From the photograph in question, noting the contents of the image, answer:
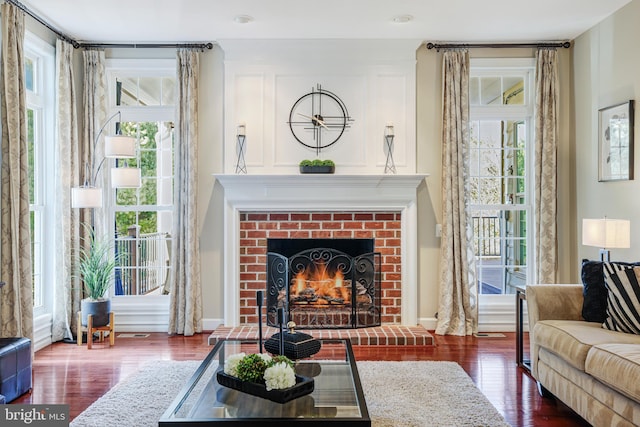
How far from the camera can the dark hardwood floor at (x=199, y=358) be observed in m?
3.34

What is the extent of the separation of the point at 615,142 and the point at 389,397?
2.98 meters

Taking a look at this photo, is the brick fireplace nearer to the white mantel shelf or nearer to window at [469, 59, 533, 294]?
the white mantel shelf

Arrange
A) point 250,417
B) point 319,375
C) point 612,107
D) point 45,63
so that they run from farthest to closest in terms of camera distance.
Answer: point 45,63
point 612,107
point 319,375
point 250,417

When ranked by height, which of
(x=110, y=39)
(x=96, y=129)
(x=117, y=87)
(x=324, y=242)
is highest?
(x=110, y=39)

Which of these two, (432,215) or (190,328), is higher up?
(432,215)

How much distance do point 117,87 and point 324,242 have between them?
2745 mm

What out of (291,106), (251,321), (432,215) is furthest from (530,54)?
(251,321)

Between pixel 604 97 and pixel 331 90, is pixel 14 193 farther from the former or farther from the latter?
pixel 604 97

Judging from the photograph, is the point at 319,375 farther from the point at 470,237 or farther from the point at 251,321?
the point at 470,237

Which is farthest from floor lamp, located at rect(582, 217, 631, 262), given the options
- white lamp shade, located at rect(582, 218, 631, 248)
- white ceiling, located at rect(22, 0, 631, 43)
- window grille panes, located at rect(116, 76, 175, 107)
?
window grille panes, located at rect(116, 76, 175, 107)

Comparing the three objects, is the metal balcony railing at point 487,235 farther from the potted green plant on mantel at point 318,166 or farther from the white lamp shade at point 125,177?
the white lamp shade at point 125,177

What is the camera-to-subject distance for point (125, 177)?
499 centimetres

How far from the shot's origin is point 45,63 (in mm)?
4980

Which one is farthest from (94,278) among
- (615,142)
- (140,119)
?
(615,142)
